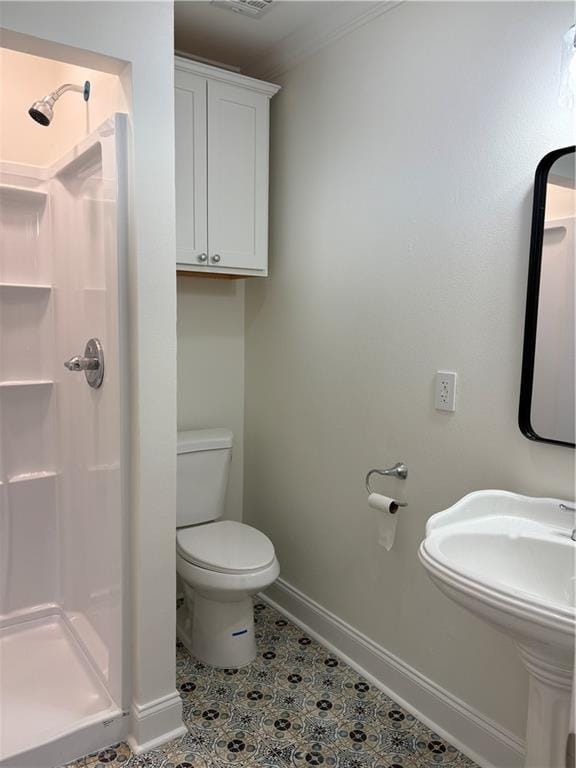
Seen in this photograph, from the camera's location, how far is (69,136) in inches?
88.7

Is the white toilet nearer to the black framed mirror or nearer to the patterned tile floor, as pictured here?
the patterned tile floor

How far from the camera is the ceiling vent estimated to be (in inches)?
84.4

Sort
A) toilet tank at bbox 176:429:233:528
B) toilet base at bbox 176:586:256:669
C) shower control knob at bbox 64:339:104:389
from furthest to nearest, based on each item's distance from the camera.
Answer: toilet tank at bbox 176:429:233:528 → toilet base at bbox 176:586:256:669 → shower control knob at bbox 64:339:104:389

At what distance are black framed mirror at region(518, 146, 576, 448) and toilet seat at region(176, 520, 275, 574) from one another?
1.14 m

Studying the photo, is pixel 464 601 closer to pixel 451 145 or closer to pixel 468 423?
pixel 468 423

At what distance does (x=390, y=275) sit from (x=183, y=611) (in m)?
1.69

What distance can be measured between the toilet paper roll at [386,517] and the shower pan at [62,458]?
2.80 ft

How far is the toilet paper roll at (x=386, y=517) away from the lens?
79.0 inches

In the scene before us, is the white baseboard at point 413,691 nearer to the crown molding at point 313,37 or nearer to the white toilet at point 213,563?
the white toilet at point 213,563

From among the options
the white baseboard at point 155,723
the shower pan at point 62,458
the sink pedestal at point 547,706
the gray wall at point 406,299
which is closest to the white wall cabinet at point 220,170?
the gray wall at point 406,299

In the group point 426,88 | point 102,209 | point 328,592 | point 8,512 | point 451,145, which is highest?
point 426,88

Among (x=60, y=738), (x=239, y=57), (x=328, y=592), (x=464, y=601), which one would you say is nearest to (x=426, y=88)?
(x=239, y=57)

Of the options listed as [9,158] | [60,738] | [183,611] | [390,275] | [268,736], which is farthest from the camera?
[183,611]

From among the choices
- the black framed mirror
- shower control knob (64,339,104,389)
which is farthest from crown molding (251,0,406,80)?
shower control knob (64,339,104,389)
